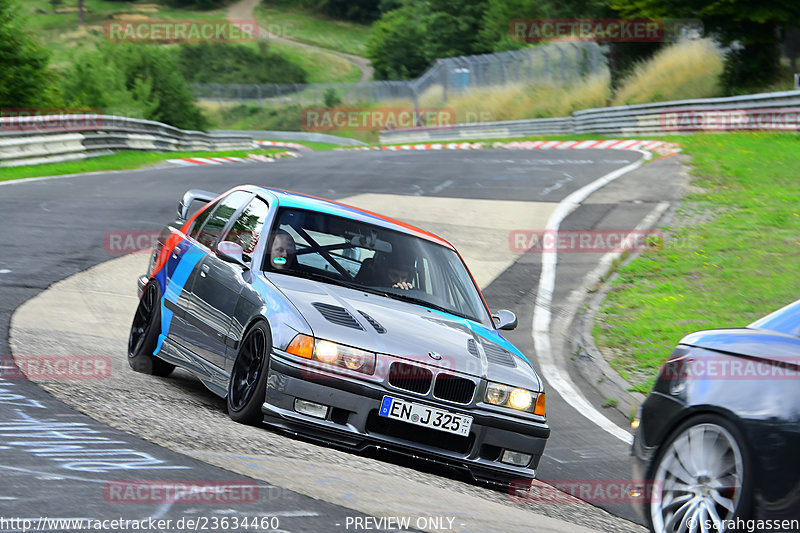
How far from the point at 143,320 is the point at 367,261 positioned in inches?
84.4

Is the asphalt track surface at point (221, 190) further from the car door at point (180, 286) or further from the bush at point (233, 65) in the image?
the bush at point (233, 65)

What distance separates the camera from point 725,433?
4.71 metres

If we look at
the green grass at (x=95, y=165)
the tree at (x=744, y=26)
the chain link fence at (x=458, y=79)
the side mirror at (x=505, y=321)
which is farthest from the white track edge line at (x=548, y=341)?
the chain link fence at (x=458, y=79)

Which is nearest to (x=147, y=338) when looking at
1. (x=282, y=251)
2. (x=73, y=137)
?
(x=282, y=251)

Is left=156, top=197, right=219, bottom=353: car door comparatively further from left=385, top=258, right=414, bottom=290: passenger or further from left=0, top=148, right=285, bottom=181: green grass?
left=0, top=148, right=285, bottom=181: green grass

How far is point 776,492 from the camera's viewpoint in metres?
4.33

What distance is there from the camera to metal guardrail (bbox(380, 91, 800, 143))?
2805 cm

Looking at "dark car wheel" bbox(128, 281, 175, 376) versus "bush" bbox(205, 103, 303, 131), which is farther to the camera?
"bush" bbox(205, 103, 303, 131)

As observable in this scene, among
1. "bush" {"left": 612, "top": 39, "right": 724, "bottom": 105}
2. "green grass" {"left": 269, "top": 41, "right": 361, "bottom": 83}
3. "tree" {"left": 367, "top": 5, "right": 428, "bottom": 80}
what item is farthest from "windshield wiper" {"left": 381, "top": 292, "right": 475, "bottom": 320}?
"green grass" {"left": 269, "top": 41, "right": 361, "bottom": 83}

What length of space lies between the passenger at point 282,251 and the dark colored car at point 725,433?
277 cm

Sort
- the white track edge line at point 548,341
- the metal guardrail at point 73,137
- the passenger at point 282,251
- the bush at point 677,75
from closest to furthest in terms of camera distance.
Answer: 1. the passenger at point 282,251
2. the white track edge line at point 548,341
3. the metal guardrail at point 73,137
4. the bush at point 677,75

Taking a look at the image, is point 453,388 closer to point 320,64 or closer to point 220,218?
point 220,218

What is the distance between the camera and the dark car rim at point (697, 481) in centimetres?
462

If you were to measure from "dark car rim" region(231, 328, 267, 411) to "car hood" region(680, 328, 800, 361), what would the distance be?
2475 millimetres
